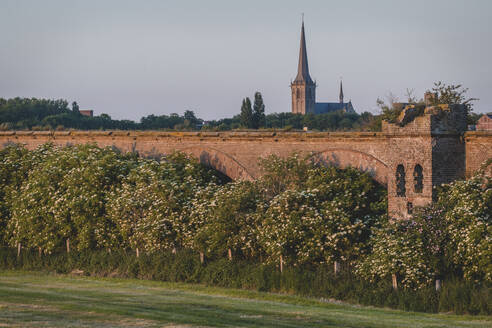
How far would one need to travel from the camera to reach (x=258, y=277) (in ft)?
67.5

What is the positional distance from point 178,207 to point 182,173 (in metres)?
2.47

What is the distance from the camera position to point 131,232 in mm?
23734

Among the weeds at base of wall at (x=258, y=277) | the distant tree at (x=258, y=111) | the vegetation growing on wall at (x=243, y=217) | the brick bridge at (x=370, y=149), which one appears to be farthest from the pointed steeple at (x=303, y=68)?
the weeds at base of wall at (x=258, y=277)

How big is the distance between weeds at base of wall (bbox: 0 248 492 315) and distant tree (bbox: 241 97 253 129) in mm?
38852

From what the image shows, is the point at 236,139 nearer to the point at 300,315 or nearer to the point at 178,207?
the point at 178,207

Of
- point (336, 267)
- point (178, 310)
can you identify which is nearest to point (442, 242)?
point (336, 267)

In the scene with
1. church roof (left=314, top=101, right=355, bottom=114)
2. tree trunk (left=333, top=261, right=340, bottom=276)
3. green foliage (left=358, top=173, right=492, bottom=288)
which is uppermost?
church roof (left=314, top=101, right=355, bottom=114)

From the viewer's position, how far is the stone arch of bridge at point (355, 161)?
2205 cm

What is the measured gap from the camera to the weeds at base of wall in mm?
17578

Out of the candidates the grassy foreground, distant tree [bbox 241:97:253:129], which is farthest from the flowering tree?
distant tree [bbox 241:97:253:129]

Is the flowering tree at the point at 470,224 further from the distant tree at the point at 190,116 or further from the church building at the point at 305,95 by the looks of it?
the church building at the point at 305,95

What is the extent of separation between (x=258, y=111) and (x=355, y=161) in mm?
47057

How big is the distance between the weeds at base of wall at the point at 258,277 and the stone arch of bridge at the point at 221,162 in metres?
4.15

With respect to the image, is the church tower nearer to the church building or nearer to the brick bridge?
the church building
